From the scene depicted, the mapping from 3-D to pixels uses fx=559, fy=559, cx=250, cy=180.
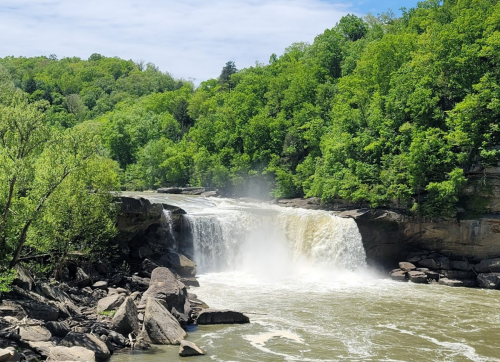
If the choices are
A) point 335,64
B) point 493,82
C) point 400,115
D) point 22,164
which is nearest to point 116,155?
point 335,64

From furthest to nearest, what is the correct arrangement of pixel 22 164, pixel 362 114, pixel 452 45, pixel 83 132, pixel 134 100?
pixel 134 100 → pixel 362 114 → pixel 452 45 → pixel 83 132 → pixel 22 164

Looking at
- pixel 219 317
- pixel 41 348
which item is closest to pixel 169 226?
pixel 219 317

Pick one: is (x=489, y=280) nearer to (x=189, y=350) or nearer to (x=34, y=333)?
(x=189, y=350)

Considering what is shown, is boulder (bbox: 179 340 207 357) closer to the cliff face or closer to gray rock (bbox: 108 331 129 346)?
gray rock (bbox: 108 331 129 346)

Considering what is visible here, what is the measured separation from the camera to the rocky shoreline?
16031 millimetres

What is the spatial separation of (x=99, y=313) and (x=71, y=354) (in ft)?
16.8

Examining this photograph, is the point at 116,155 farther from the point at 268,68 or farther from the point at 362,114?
the point at 362,114

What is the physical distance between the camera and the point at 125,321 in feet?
62.8

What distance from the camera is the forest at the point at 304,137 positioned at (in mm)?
19984

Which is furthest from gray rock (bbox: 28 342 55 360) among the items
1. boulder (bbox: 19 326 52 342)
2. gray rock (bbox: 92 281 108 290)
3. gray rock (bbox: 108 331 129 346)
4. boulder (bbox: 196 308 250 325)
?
gray rock (bbox: 92 281 108 290)

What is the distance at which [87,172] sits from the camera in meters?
23.8

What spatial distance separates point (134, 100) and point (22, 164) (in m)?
82.6

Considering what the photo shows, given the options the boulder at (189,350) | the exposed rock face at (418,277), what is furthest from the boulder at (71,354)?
the exposed rock face at (418,277)

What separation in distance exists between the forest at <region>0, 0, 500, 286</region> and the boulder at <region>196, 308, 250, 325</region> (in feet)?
19.6
